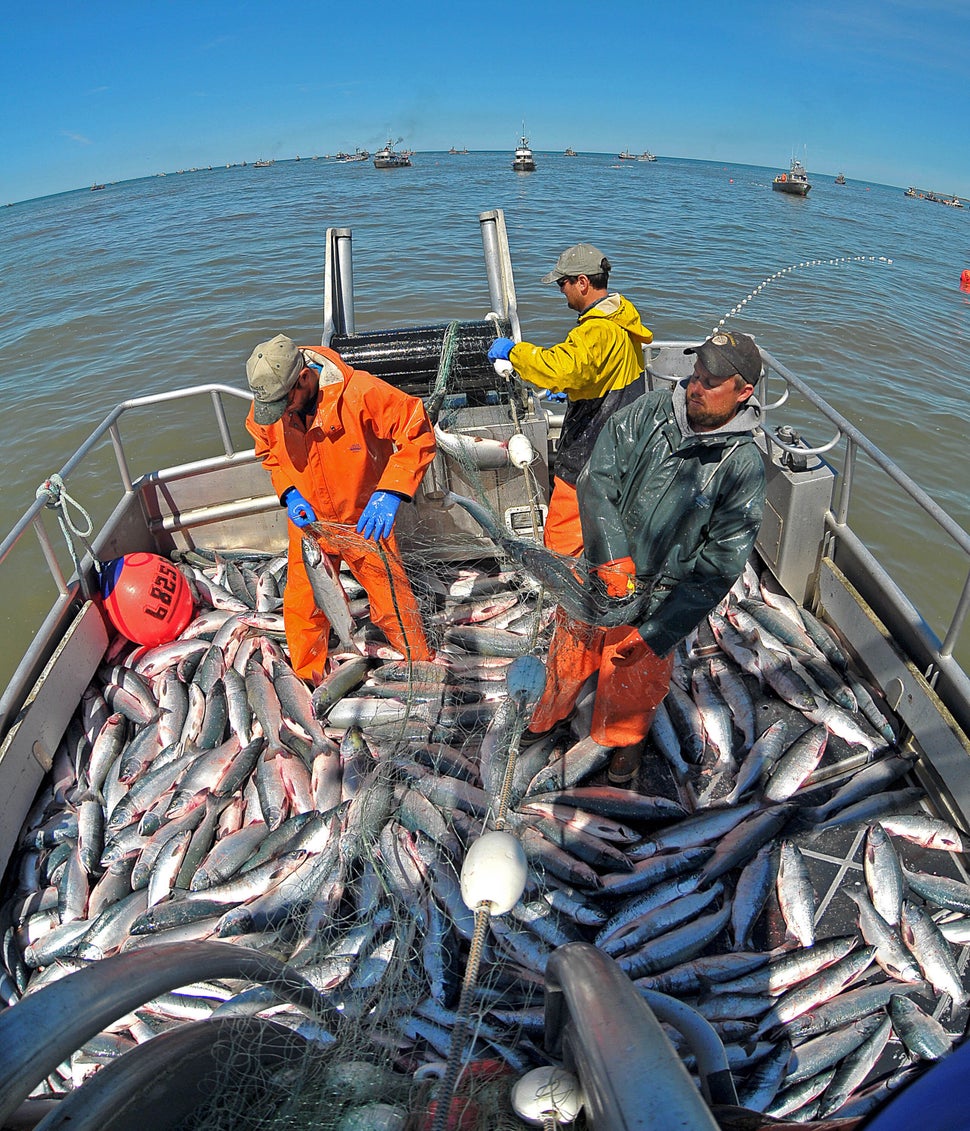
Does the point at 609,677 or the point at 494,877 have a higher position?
the point at 494,877

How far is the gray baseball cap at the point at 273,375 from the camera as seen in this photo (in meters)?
3.53

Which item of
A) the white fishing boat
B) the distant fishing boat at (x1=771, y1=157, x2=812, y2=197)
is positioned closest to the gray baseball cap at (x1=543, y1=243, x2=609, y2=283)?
the white fishing boat

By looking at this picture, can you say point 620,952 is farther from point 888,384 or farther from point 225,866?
point 888,384

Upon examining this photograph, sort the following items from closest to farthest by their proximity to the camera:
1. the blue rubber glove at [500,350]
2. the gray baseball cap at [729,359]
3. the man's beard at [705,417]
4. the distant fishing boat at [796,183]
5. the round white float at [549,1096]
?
the round white float at [549,1096]
the gray baseball cap at [729,359]
the man's beard at [705,417]
the blue rubber glove at [500,350]
the distant fishing boat at [796,183]

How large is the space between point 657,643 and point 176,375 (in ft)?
46.1

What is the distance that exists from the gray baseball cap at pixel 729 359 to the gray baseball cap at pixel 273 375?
6.74 feet

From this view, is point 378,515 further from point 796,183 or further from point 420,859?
point 796,183

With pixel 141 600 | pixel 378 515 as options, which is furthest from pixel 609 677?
pixel 141 600

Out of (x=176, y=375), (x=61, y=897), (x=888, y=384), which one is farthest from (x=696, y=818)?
(x=176, y=375)

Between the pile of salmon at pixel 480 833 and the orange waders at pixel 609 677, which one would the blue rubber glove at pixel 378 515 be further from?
the orange waders at pixel 609 677

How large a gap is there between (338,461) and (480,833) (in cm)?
220

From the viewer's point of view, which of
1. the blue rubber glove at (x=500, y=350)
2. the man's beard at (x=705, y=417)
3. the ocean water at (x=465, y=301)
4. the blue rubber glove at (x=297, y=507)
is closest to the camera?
the man's beard at (x=705, y=417)

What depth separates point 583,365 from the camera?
3.87 meters

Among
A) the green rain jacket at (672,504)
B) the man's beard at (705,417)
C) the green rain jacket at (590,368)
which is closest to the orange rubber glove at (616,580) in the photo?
the green rain jacket at (672,504)
